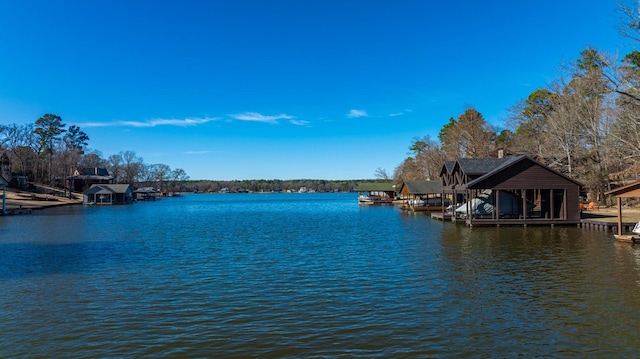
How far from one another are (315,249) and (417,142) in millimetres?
86630

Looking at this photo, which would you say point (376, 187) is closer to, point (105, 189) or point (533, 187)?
point (105, 189)

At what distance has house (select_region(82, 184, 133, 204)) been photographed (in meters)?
93.8

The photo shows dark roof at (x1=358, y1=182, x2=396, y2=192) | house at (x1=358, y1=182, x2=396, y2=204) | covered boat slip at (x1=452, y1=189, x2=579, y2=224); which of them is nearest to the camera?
covered boat slip at (x1=452, y1=189, x2=579, y2=224)

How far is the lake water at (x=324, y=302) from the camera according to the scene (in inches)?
379

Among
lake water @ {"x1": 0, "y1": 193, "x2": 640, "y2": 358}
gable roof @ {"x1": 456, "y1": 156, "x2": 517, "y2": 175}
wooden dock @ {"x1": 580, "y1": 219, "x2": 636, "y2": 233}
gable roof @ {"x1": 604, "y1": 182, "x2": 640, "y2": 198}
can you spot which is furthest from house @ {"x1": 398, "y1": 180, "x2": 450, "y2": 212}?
lake water @ {"x1": 0, "y1": 193, "x2": 640, "y2": 358}

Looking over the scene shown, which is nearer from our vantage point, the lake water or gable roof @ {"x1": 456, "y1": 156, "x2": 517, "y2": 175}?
the lake water

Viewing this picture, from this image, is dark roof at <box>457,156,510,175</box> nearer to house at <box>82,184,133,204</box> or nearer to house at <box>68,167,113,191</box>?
house at <box>82,184,133,204</box>

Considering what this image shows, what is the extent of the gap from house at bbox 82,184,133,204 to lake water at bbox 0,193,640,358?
75.4 meters

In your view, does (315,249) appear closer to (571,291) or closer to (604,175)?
(571,291)

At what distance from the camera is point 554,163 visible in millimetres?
55250

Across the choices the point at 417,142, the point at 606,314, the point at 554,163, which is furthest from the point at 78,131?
the point at 606,314

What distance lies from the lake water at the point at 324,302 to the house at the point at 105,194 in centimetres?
7541

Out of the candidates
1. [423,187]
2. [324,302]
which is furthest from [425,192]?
[324,302]

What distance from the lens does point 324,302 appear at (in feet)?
42.9
